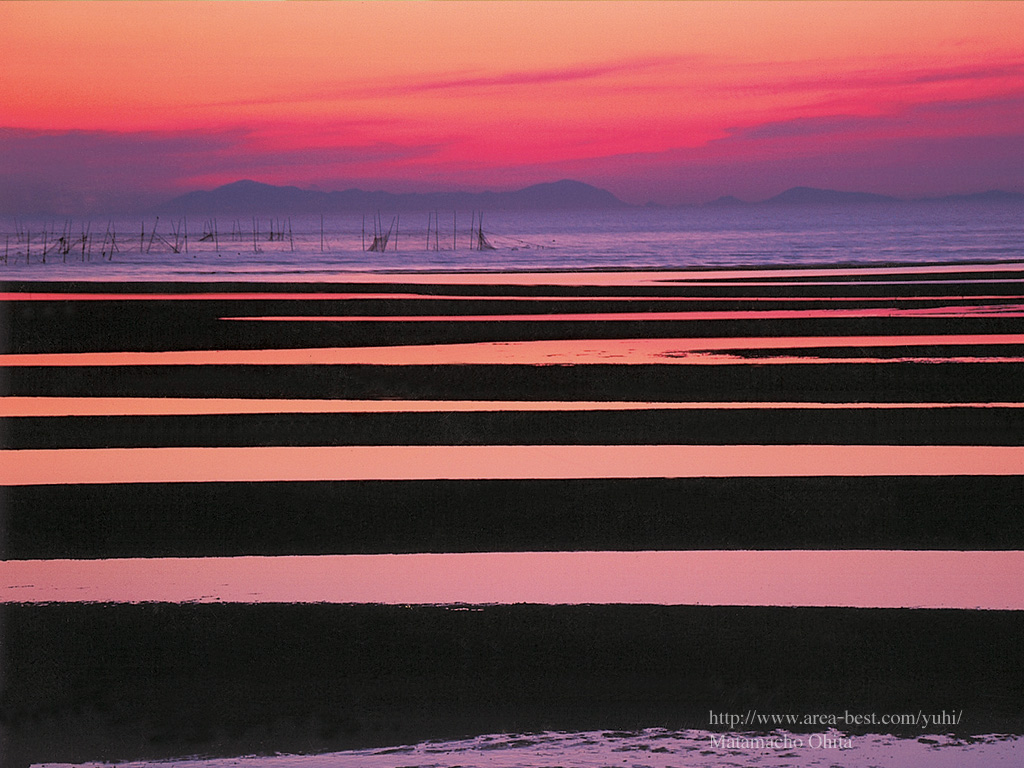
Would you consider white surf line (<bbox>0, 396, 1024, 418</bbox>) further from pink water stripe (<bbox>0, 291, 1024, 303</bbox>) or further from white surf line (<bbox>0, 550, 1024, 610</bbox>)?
pink water stripe (<bbox>0, 291, 1024, 303</bbox>)

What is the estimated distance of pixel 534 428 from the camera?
12.2m

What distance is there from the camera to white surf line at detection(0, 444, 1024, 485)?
32.2 ft

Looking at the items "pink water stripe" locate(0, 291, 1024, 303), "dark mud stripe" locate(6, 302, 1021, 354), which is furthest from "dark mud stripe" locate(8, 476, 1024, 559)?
"pink water stripe" locate(0, 291, 1024, 303)

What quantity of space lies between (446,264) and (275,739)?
55.7m

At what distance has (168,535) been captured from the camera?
7941mm

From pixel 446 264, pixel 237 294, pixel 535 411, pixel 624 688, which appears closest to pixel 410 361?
pixel 535 411

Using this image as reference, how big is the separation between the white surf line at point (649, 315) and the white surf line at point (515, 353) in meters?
4.33

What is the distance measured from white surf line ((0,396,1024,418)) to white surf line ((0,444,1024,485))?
2.15 metres

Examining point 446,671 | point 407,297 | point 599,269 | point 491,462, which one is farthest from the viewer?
point 599,269

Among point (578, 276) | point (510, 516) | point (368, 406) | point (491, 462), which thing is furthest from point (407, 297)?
point (510, 516)

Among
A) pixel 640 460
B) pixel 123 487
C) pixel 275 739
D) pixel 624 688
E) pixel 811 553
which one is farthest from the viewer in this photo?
pixel 640 460

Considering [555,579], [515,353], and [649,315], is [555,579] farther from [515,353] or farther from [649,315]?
[649,315]

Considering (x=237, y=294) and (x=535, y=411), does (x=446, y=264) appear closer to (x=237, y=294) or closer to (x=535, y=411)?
(x=237, y=294)

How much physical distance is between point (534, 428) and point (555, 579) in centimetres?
533
